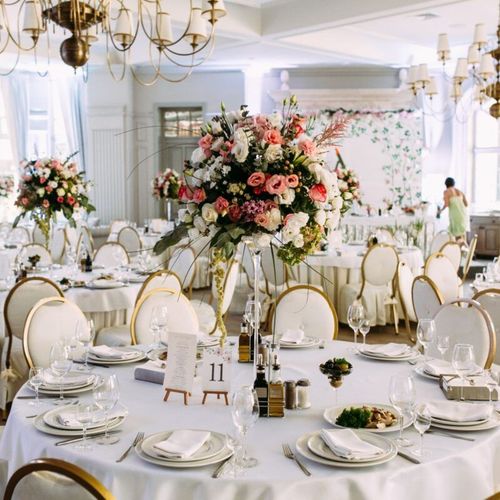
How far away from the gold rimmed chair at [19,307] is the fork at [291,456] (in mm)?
2794

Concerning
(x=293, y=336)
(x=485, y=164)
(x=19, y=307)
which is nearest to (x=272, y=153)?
(x=293, y=336)

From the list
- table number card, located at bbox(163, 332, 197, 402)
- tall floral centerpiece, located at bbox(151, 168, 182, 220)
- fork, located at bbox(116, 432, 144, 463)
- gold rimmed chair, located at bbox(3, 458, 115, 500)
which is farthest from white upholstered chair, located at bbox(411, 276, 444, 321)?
tall floral centerpiece, located at bbox(151, 168, 182, 220)

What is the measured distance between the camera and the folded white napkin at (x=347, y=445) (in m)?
2.19

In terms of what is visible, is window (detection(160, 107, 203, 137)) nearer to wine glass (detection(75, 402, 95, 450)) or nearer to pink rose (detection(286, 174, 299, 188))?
pink rose (detection(286, 174, 299, 188))

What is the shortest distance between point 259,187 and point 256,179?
5 centimetres

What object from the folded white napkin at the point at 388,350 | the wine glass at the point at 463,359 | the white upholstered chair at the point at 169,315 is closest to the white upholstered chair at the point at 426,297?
the folded white napkin at the point at 388,350

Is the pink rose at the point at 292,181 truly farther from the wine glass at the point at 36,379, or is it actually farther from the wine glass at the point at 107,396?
the wine glass at the point at 36,379

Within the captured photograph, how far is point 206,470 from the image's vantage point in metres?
2.16

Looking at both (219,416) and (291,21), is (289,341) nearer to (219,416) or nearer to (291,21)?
(219,416)

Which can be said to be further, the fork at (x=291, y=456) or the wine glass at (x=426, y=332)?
the wine glass at (x=426, y=332)

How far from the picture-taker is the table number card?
275 centimetres

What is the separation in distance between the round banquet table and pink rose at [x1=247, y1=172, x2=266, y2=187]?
87 centimetres

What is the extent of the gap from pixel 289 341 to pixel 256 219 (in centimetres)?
116

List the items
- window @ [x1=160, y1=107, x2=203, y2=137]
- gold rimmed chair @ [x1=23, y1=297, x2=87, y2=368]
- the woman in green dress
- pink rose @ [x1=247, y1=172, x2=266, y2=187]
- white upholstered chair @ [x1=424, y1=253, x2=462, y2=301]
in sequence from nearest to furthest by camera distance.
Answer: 1. pink rose @ [x1=247, y1=172, x2=266, y2=187]
2. gold rimmed chair @ [x1=23, y1=297, x2=87, y2=368]
3. white upholstered chair @ [x1=424, y1=253, x2=462, y2=301]
4. the woman in green dress
5. window @ [x1=160, y1=107, x2=203, y2=137]
